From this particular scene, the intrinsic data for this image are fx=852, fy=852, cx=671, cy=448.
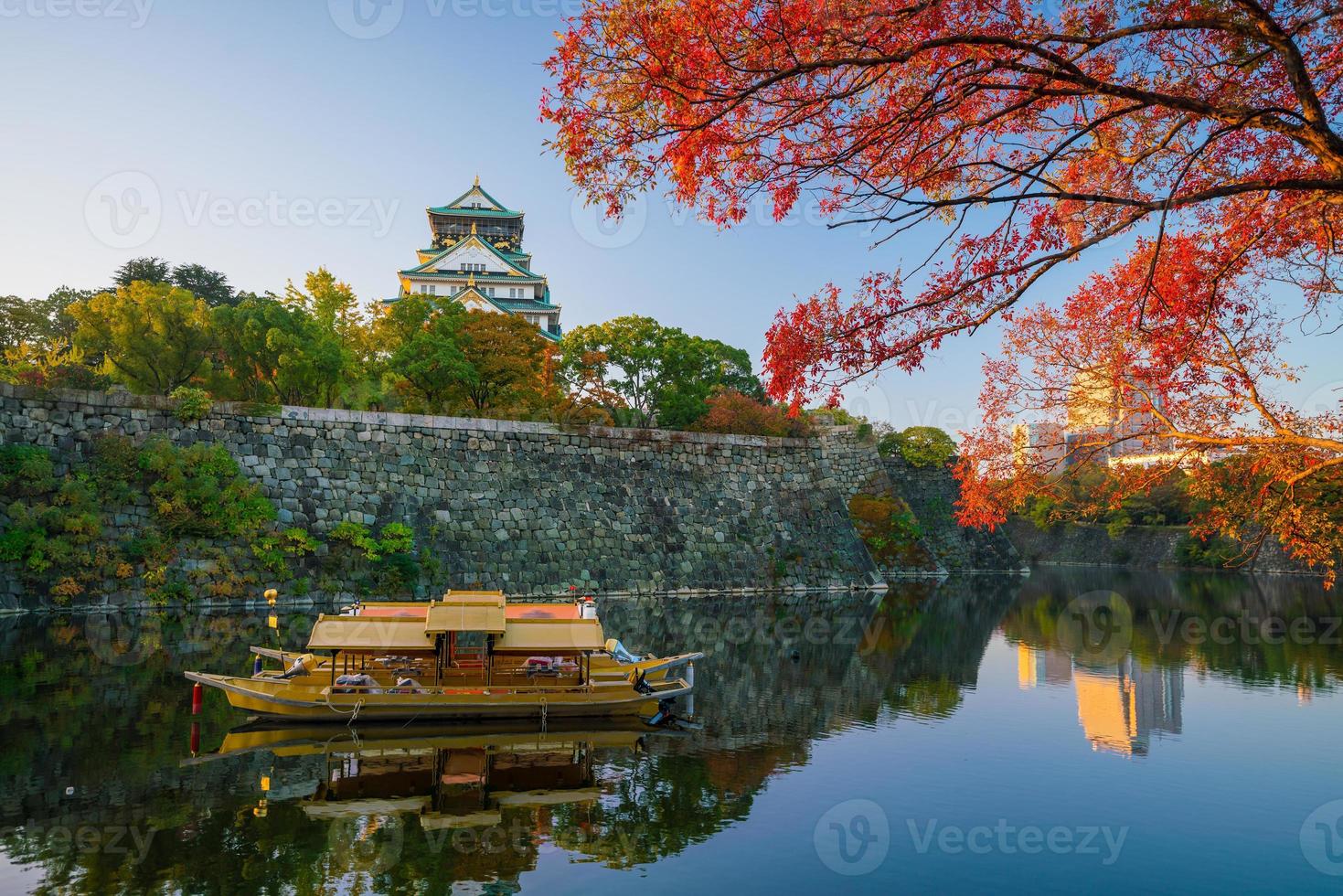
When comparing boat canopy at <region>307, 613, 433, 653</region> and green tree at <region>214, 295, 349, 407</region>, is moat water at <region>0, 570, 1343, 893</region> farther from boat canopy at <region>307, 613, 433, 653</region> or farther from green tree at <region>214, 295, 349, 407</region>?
green tree at <region>214, 295, 349, 407</region>

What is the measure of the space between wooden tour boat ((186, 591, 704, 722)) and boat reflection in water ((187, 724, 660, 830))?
0.31m

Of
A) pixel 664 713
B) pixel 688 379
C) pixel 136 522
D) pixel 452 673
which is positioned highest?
pixel 688 379

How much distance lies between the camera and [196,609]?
21.3 m

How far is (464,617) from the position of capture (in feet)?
39.2

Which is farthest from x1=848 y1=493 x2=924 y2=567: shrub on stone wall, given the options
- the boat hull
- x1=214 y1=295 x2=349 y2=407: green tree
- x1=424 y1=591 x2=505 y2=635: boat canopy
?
x1=424 y1=591 x2=505 y2=635: boat canopy

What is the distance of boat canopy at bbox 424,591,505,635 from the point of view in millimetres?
11805

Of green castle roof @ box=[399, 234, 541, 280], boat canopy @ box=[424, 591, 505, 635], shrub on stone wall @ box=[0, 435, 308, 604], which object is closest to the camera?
boat canopy @ box=[424, 591, 505, 635]

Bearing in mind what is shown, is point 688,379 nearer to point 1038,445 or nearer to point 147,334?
point 147,334

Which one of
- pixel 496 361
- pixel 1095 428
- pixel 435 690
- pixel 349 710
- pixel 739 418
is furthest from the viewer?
pixel 739 418

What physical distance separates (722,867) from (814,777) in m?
2.74

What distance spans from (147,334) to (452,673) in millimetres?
20273

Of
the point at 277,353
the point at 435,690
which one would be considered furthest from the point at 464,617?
the point at 277,353

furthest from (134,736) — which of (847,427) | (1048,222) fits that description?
(847,427)

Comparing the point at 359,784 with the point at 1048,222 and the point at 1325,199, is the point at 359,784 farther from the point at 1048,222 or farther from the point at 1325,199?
the point at 1325,199
